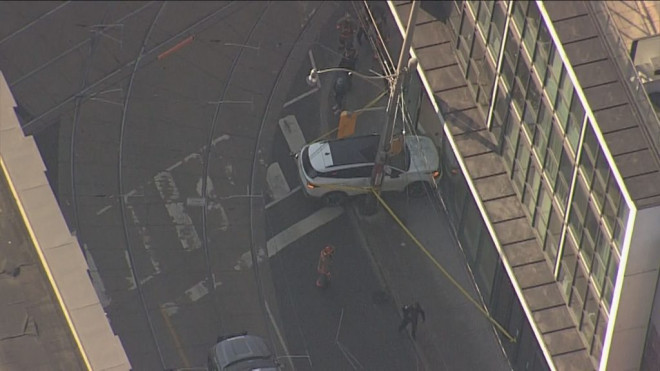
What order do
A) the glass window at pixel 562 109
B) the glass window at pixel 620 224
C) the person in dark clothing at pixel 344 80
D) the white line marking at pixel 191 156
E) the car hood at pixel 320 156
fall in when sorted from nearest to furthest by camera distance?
the glass window at pixel 620 224 < the glass window at pixel 562 109 < the car hood at pixel 320 156 < the white line marking at pixel 191 156 < the person in dark clothing at pixel 344 80

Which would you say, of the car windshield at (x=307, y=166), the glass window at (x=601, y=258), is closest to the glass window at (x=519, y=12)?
the glass window at (x=601, y=258)

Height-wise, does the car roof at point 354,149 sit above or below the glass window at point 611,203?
above

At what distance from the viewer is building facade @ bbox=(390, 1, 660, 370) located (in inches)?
1843

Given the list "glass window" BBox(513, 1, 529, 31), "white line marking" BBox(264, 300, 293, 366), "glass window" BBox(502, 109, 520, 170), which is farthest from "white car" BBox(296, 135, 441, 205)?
"glass window" BBox(513, 1, 529, 31)

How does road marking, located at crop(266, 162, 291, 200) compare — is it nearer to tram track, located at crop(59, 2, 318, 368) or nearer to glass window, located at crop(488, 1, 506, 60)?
tram track, located at crop(59, 2, 318, 368)

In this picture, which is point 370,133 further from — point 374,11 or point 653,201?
point 653,201

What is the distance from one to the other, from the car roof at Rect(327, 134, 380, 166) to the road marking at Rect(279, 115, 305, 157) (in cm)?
274

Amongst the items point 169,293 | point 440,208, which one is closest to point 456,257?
point 440,208

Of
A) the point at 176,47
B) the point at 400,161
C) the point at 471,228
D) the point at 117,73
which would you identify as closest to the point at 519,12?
the point at 471,228

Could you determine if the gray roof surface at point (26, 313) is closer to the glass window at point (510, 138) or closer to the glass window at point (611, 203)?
the glass window at point (611, 203)

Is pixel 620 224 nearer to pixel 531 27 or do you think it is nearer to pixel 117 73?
pixel 531 27

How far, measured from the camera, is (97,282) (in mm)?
57719

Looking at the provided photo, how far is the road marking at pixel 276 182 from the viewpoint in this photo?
61312 millimetres

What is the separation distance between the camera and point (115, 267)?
5828cm
